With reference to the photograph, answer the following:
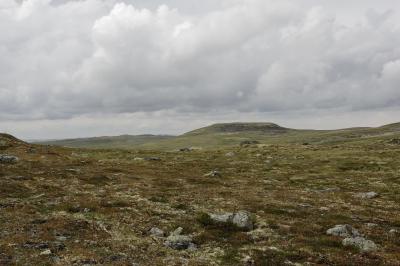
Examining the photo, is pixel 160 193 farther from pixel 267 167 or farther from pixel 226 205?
pixel 267 167

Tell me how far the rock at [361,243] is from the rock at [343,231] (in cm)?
190

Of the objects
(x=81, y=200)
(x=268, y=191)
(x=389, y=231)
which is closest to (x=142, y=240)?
(x=81, y=200)

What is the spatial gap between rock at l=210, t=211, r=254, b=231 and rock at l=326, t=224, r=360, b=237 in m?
5.86

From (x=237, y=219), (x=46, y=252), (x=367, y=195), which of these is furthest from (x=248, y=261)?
(x=367, y=195)

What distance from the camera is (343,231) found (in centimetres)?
3181

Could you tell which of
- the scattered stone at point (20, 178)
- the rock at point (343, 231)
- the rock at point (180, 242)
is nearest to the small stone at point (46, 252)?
the rock at point (180, 242)

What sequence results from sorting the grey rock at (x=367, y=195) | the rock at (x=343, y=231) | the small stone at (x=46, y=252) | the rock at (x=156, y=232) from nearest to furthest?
the small stone at (x=46, y=252) < the rock at (x=156, y=232) < the rock at (x=343, y=231) < the grey rock at (x=367, y=195)

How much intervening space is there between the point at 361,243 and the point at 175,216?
49.9 ft

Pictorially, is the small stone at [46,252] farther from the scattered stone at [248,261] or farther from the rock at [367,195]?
the rock at [367,195]

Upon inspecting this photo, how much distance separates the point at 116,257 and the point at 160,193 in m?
24.0

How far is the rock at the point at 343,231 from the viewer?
103 ft

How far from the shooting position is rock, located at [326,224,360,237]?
31483 millimetres

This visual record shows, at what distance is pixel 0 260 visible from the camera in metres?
23.5

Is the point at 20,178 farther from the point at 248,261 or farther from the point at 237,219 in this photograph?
the point at 248,261
